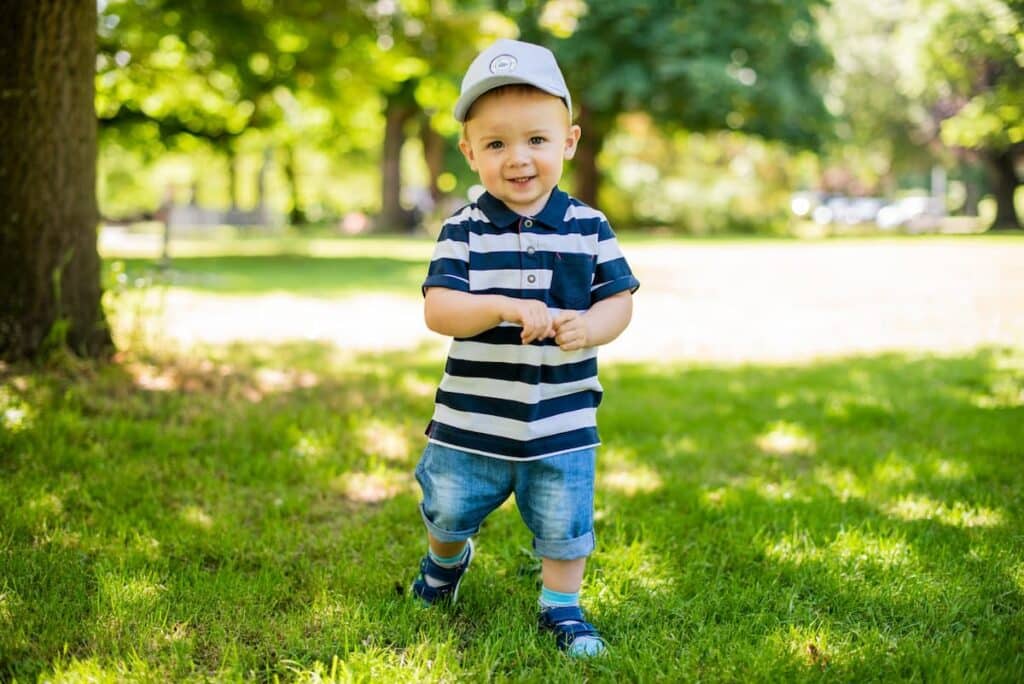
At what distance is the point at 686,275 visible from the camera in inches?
559

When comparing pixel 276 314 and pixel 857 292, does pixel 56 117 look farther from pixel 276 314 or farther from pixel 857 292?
pixel 857 292

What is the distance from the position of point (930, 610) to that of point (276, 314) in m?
7.32

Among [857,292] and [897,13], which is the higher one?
[897,13]

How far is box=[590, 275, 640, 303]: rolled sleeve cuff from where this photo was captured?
250 cm

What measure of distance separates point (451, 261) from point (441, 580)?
1.00 metres

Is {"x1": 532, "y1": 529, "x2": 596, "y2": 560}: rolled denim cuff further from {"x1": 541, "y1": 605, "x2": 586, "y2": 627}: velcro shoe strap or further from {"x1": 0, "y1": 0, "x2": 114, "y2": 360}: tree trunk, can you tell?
{"x1": 0, "y1": 0, "x2": 114, "y2": 360}: tree trunk

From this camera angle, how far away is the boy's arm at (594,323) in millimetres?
2320

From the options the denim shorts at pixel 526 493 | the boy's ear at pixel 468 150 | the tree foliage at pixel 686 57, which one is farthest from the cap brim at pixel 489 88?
the tree foliage at pixel 686 57

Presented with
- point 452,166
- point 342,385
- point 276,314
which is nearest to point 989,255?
point 276,314

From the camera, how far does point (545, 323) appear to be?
225cm

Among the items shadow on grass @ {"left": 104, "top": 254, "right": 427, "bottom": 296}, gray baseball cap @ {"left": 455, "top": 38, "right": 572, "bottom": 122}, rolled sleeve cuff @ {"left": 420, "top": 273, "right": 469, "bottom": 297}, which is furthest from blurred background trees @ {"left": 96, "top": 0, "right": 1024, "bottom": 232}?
rolled sleeve cuff @ {"left": 420, "top": 273, "right": 469, "bottom": 297}

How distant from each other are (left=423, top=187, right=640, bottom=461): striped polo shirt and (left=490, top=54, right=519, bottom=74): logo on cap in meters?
0.36

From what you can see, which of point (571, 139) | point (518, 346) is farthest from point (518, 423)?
point (571, 139)

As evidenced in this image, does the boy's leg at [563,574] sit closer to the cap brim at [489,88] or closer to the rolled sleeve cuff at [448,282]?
the rolled sleeve cuff at [448,282]
